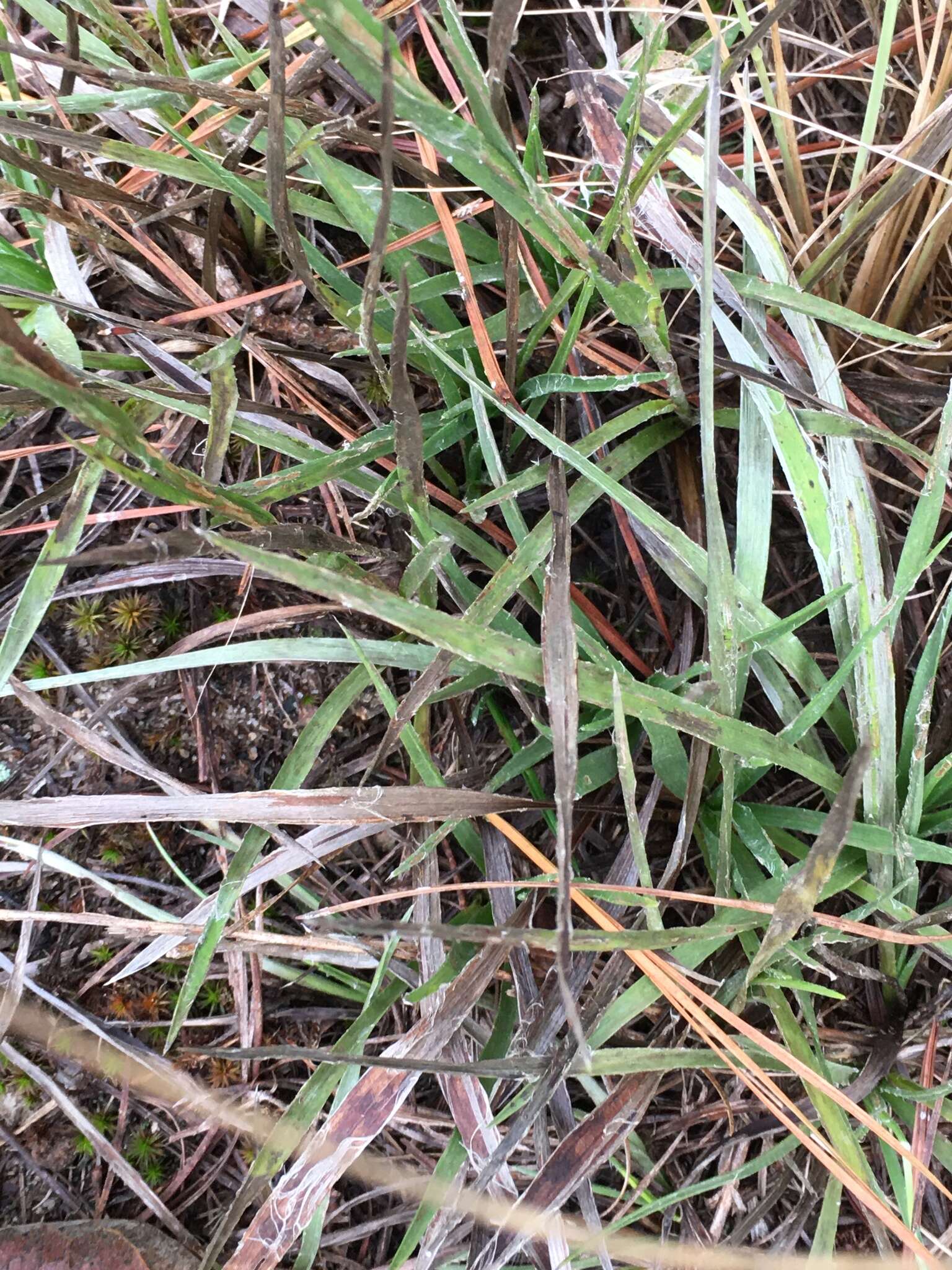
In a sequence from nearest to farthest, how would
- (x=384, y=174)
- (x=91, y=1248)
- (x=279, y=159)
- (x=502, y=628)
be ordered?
(x=384, y=174) → (x=279, y=159) → (x=502, y=628) → (x=91, y=1248)

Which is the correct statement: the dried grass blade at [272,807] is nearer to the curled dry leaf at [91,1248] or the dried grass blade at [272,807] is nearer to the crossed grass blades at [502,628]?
the crossed grass blades at [502,628]

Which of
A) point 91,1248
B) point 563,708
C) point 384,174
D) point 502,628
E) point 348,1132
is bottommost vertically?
point 91,1248

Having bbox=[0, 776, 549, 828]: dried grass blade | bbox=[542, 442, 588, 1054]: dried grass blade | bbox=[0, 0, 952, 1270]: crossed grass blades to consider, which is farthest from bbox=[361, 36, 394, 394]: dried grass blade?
bbox=[0, 776, 549, 828]: dried grass blade

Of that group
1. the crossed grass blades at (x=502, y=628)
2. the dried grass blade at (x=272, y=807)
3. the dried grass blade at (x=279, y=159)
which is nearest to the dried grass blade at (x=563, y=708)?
the crossed grass blades at (x=502, y=628)

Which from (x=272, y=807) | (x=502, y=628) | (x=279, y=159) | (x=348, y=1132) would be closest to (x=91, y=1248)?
(x=348, y=1132)

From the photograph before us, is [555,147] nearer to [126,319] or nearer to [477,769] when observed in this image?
[126,319]

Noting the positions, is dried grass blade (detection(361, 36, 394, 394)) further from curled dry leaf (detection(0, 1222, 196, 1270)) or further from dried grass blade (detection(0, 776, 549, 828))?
curled dry leaf (detection(0, 1222, 196, 1270))

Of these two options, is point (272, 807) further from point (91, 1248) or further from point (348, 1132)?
point (91, 1248)

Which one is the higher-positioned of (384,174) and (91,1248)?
(384,174)
